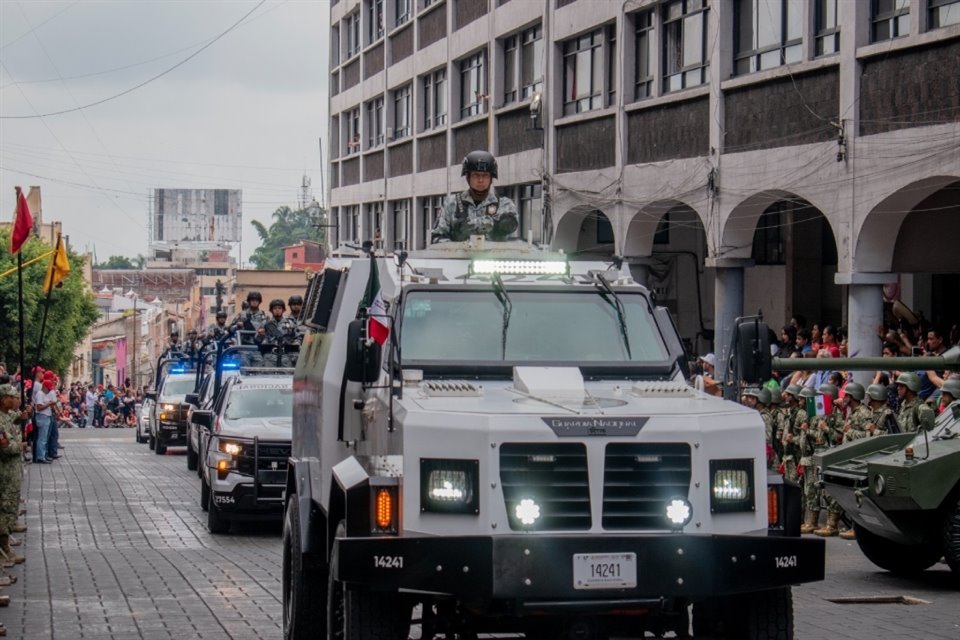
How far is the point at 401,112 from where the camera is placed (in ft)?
156

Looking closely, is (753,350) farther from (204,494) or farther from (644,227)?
(644,227)

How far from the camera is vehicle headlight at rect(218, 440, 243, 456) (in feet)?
62.6

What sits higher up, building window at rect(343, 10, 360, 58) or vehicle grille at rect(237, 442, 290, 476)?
building window at rect(343, 10, 360, 58)

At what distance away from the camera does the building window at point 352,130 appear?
53022 millimetres

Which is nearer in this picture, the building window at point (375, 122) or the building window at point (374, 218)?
the building window at point (374, 218)

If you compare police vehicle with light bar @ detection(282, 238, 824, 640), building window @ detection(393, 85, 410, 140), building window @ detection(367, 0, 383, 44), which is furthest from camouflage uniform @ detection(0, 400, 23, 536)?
building window @ detection(367, 0, 383, 44)

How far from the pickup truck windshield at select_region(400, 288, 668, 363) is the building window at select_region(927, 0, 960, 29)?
11976mm

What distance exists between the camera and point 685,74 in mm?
28000

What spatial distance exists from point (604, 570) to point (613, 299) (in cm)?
236

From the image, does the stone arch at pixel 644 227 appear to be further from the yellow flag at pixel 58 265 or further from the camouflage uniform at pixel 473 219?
the camouflage uniform at pixel 473 219

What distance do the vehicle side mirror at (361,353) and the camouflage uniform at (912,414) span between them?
334 inches

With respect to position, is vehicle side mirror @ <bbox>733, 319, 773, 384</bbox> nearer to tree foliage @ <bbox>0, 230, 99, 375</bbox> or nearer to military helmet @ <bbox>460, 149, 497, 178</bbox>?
military helmet @ <bbox>460, 149, 497, 178</bbox>

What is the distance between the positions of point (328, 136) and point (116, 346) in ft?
220

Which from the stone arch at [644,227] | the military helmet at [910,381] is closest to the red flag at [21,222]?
the stone arch at [644,227]
